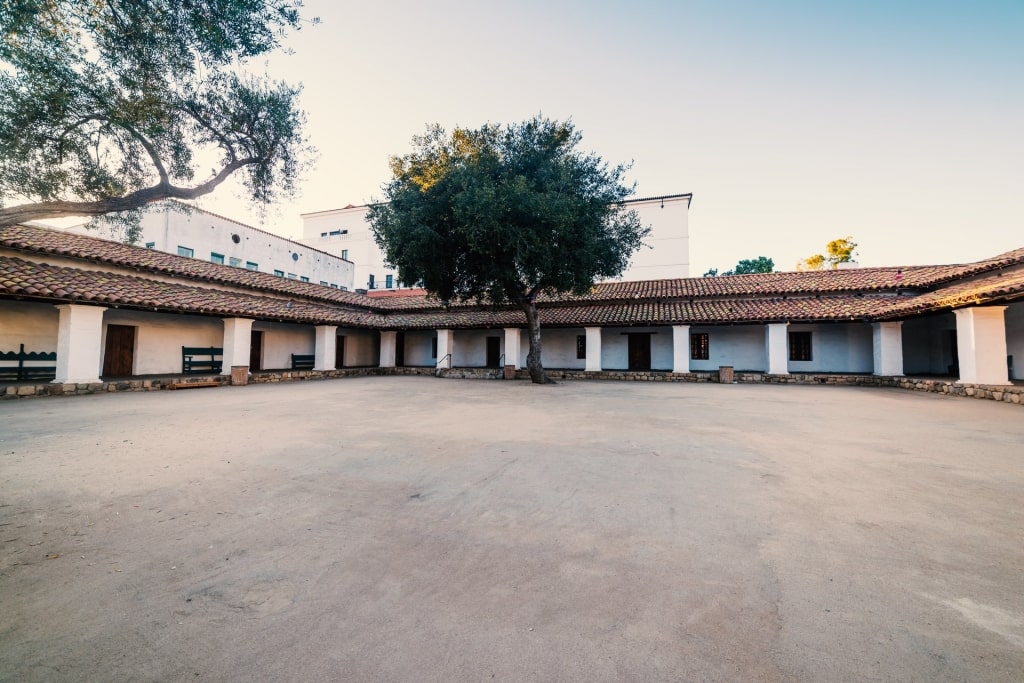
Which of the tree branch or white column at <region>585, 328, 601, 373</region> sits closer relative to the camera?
the tree branch

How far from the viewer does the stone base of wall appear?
11.0 m

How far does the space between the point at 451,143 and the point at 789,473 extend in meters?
15.6

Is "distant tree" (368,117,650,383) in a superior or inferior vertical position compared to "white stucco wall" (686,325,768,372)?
superior

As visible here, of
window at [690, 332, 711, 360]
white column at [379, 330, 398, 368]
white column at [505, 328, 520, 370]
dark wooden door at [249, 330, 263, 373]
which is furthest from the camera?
white column at [379, 330, 398, 368]

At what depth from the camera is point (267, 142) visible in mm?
9344

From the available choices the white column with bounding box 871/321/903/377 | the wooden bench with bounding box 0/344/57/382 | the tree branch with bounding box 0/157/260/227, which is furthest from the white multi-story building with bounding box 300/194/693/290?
the tree branch with bounding box 0/157/260/227

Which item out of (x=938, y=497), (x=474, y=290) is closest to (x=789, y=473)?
(x=938, y=497)

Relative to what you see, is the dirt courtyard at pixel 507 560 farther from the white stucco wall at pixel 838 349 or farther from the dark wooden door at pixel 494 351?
the dark wooden door at pixel 494 351

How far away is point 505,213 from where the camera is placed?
535 inches

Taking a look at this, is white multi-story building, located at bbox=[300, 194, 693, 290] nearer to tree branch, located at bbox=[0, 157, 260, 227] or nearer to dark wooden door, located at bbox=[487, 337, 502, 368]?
dark wooden door, located at bbox=[487, 337, 502, 368]

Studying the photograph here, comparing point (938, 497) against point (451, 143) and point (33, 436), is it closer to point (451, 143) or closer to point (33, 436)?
point (33, 436)

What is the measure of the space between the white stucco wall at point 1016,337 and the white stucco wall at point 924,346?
3.80 metres

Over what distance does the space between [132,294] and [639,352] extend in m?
21.2

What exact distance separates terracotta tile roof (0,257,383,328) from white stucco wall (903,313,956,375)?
27112 millimetres
